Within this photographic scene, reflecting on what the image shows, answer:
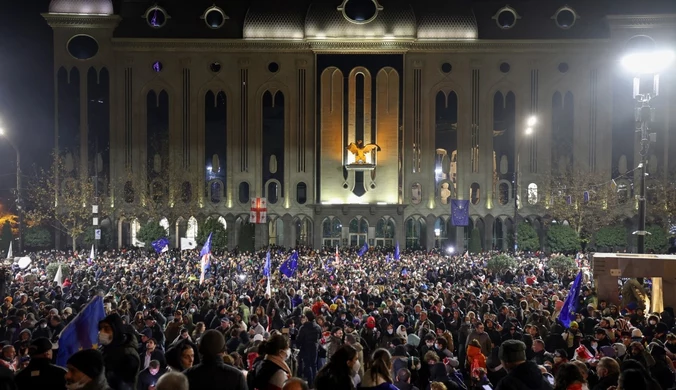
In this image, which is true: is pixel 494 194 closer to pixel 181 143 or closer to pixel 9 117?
pixel 181 143

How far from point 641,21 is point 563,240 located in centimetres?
2028

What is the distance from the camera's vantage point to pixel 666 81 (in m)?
56.8

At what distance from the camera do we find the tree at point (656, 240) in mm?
50331

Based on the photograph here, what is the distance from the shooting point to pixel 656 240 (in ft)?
166

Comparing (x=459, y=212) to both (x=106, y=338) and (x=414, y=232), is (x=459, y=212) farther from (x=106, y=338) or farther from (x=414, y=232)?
(x=106, y=338)

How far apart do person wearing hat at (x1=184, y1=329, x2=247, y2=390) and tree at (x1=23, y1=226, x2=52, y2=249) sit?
53035 mm

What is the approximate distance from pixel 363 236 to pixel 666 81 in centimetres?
2838

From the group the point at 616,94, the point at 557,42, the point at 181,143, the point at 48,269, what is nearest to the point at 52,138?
the point at 181,143

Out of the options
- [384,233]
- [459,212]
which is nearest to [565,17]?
[459,212]

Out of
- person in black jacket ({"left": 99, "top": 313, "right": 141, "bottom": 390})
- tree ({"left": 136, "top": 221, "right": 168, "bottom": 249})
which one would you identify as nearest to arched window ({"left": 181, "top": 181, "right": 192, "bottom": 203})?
tree ({"left": 136, "top": 221, "right": 168, "bottom": 249})

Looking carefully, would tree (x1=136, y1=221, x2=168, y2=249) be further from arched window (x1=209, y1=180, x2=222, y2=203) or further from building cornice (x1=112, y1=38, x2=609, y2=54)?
building cornice (x1=112, y1=38, x2=609, y2=54)

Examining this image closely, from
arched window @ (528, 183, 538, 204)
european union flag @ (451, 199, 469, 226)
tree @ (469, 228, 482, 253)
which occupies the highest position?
arched window @ (528, 183, 538, 204)

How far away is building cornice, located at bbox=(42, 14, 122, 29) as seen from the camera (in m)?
57.3

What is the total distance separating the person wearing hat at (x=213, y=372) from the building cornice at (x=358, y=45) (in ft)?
172
